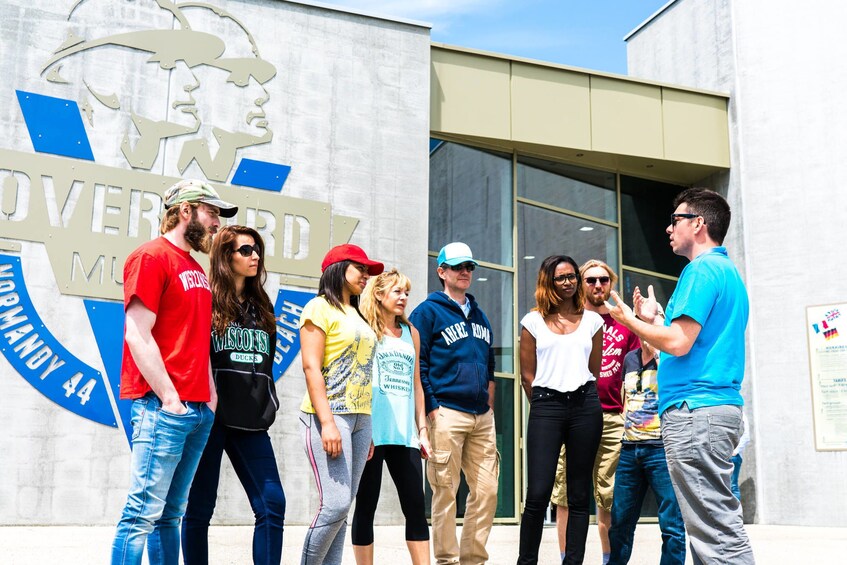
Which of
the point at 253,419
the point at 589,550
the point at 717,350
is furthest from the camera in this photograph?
the point at 589,550

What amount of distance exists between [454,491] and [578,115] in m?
7.12

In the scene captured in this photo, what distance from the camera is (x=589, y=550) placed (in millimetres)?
6750

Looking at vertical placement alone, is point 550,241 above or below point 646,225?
below

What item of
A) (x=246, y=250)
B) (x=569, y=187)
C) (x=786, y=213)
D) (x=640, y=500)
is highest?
(x=569, y=187)

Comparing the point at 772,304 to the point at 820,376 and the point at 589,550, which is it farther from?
the point at 589,550

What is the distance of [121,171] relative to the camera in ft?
28.0

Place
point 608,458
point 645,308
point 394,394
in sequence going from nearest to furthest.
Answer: point 645,308, point 394,394, point 608,458

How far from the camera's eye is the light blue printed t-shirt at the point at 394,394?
4371mm

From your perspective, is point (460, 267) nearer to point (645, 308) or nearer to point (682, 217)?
point (645, 308)

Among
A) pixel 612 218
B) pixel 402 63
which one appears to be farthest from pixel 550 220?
pixel 402 63

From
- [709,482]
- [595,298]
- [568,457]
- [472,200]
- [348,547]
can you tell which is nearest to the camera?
[709,482]

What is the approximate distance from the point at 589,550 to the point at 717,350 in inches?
147

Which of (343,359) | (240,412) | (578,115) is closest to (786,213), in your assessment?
(578,115)

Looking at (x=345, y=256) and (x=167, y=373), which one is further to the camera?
(x=345, y=256)
